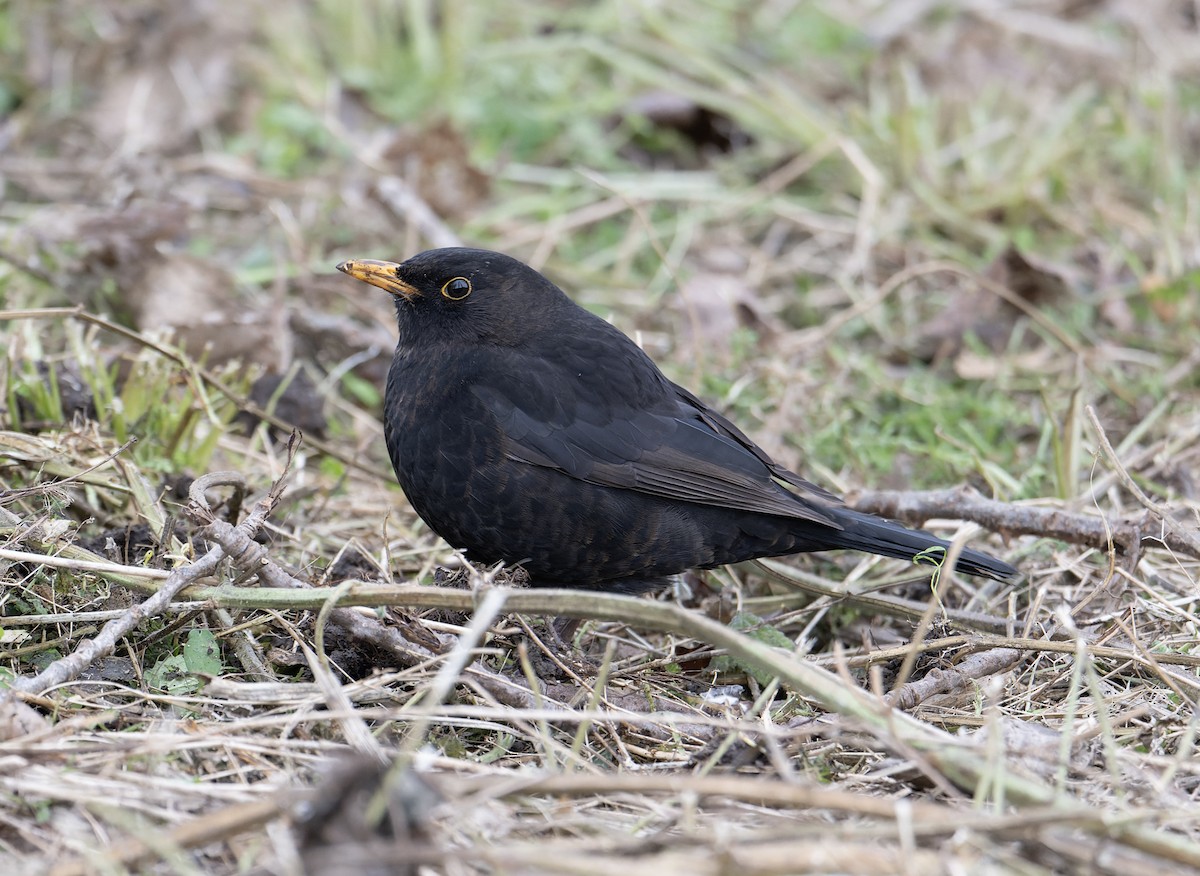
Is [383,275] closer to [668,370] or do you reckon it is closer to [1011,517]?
[668,370]

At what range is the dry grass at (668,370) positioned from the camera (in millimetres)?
2461

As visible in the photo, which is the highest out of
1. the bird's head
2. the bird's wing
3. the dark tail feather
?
the bird's head

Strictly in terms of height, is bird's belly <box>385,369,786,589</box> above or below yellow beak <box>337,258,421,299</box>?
below

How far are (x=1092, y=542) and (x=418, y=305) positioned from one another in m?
2.24

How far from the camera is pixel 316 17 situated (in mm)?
7668

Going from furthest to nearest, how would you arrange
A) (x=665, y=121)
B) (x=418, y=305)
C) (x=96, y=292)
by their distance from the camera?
Answer: (x=665, y=121) → (x=96, y=292) → (x=418, y=305)

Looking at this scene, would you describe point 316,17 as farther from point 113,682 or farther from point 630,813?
point 630,813

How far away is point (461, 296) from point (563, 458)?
0.70 meters

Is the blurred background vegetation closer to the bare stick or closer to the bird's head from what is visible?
the bare stick

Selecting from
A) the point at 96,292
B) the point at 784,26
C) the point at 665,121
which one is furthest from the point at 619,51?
the point at 96,292

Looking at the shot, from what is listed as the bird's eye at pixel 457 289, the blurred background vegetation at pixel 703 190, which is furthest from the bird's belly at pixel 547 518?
the blurred background vegetation at pixel 703 190

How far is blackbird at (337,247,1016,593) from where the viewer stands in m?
3.71

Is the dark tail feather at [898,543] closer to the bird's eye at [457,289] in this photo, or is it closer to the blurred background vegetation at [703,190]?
the blurred background vegetation at [703,190]

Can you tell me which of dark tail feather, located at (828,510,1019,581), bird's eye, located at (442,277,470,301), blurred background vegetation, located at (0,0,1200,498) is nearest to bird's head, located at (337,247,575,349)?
bird's eye, located at (442,277,470,301)
